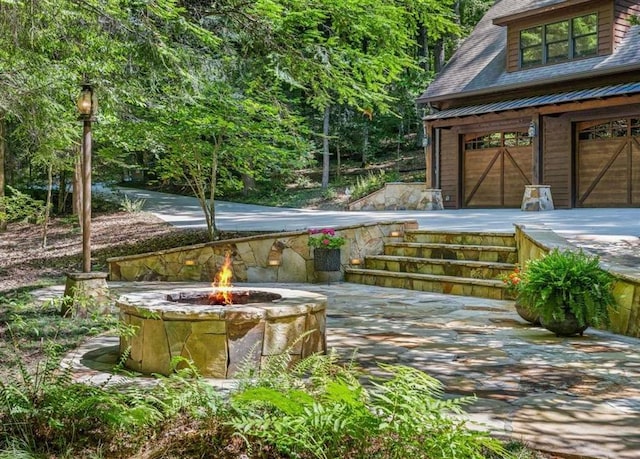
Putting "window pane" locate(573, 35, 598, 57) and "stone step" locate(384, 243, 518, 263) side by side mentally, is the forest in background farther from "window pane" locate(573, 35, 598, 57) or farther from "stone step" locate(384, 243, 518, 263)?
"window pane" locate(573, 35, 598, 57)

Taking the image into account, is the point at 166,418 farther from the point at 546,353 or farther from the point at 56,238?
the point at 56,238

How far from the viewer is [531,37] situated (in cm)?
1883

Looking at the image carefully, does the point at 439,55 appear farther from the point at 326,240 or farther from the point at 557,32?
the point at 326,240

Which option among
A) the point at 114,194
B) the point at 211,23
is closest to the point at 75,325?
the point at 211,23

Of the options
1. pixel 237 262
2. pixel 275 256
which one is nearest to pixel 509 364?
pixel 275 256

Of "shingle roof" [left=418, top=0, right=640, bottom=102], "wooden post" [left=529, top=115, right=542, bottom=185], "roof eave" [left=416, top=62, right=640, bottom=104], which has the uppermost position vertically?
"shingle roof" [left=418, top=0, right=640, bottom=102]

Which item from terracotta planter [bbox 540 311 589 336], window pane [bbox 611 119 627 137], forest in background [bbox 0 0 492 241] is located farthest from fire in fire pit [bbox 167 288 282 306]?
window pane [bbox 611 119 627 137]

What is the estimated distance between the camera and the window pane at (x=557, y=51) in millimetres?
18047

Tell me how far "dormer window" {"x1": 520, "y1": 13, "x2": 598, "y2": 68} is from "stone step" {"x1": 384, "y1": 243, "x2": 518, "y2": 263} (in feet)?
34.1

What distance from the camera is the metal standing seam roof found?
1509cm

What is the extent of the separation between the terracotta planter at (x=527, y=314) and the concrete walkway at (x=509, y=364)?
0.10m

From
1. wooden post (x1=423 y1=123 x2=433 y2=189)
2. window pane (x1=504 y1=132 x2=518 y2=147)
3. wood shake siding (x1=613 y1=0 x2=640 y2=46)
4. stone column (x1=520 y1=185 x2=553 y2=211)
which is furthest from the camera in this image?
wooden post (x1=423 y1=123 x2=433 y2=189)

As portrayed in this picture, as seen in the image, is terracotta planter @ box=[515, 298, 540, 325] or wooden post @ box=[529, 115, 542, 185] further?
wooden post @ box=[529, 115, 542, 185]

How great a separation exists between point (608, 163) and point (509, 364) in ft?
45.8
